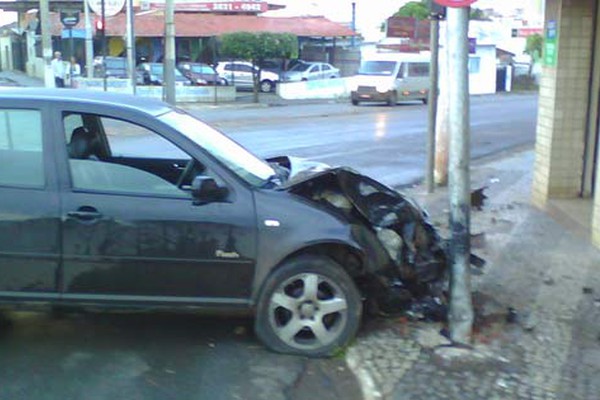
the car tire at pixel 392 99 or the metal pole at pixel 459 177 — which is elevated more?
the metal pole at pixel 459 177

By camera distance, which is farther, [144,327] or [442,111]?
[442,111]

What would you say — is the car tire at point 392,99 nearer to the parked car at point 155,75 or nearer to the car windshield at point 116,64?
the parked car at point 155,75

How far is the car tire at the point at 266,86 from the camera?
46.3m

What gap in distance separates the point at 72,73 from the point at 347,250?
113 ft

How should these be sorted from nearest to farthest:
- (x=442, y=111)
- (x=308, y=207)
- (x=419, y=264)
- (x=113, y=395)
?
(x=113, y=395) → (x=308, y=207) → (x=419, y=264) → (x=442, y=111)

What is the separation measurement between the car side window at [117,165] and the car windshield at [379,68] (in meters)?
33.0

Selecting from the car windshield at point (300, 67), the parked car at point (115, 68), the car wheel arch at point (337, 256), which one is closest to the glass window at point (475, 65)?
the car windshield at point (300, 67)

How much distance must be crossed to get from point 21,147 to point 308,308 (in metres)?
2.02

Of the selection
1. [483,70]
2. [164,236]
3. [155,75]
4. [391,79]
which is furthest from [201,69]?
[164,236]

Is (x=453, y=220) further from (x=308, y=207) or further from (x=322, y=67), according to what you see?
(x=322, y=67)

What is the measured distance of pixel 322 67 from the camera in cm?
4728

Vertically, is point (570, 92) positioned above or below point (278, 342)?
above

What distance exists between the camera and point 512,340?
539cm

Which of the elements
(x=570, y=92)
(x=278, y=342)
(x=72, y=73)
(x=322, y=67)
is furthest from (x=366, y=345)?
(x=322, y=67)
